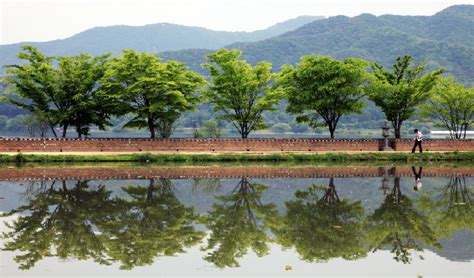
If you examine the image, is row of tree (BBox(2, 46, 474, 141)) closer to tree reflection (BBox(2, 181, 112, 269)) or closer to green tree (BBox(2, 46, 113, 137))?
green tree (BBox(2, 46, 113, 137))

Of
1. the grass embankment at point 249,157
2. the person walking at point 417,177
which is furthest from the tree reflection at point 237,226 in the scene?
the grass embankment at point 249,157

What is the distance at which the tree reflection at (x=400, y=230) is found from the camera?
530 inches

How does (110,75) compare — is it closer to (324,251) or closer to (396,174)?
(396,174)

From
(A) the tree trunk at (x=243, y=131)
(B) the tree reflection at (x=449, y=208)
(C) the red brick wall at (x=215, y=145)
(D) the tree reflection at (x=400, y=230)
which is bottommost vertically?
(B) the tree reflection at (x=449, y=208)

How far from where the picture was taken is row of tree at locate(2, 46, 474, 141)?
45219 mm

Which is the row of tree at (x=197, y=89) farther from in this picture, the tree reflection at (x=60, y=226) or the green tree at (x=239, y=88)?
the tree reflection at (x=60, y=226)

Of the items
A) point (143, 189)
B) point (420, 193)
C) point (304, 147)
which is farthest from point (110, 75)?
point (420, 193)

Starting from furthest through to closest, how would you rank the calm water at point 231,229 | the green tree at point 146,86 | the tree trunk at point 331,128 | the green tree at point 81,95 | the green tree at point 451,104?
the green tree at point 451,104 → the tree trunk at point 331,128 → the green tree at point 81,95 → the green tree at point 146,86 → the calm water at point 231,229

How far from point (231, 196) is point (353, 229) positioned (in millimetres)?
7203

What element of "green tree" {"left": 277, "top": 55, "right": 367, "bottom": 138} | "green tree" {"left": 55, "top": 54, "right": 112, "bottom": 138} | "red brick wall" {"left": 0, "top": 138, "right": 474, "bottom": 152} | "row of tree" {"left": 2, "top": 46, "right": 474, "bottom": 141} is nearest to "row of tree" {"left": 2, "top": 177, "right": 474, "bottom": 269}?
"red brick wall" {"left": 0, "top": 138, "right": 474, "bottom": 152}

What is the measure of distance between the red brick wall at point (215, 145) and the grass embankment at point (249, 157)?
14.3ft

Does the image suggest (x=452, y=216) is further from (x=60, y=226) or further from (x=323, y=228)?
(x=60, y=226)

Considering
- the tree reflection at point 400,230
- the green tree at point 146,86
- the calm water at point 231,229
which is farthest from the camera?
the green tree at point 146,86

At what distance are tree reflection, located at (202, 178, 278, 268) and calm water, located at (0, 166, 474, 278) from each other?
1.2 inches
